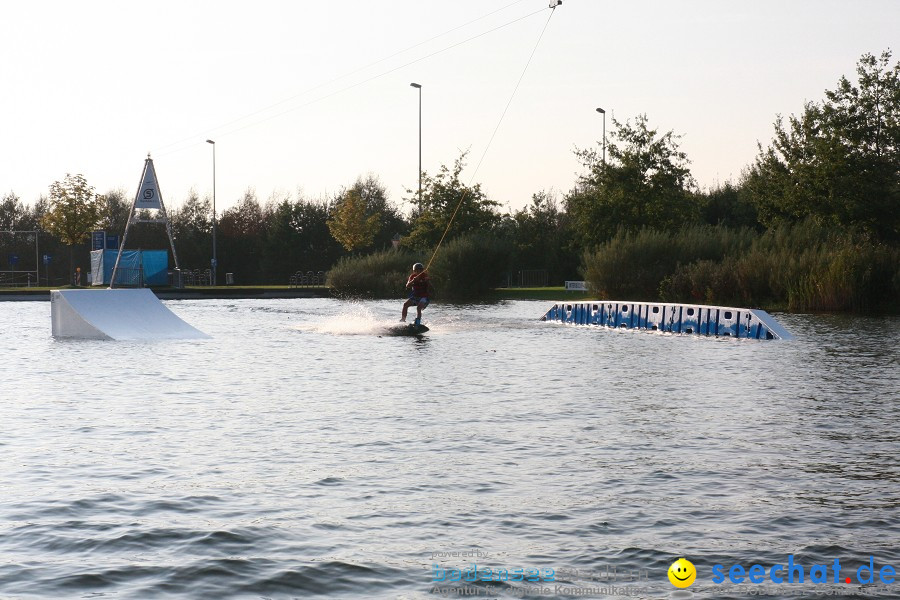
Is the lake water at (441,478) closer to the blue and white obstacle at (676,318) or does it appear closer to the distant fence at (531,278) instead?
the blue and white obstacle at (676,318)

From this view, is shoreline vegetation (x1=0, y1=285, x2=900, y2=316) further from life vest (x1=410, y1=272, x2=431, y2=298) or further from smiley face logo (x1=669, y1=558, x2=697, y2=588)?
smiley face logo (x1=669, y1=558, x2=697, y2=588)

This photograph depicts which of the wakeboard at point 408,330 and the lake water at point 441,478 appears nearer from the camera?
the lake water at point 441,478

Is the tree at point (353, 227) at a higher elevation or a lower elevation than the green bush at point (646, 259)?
higher

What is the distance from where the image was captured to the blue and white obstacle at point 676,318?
26.5m

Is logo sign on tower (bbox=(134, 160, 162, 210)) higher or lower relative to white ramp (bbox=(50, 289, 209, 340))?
higher

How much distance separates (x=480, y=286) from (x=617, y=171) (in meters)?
9.34

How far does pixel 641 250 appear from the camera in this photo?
43656 millimetres

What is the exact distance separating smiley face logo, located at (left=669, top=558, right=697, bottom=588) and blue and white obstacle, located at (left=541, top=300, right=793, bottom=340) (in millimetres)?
19724

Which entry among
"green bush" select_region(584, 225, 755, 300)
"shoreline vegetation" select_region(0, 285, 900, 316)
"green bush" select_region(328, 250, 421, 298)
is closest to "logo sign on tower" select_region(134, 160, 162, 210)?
"shoreline vegetation" select_region(0, 285, 900, 316)

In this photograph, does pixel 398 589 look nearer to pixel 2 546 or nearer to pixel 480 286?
pixel 2 546

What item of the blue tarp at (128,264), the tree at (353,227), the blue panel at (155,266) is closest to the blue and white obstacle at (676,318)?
the blue tarp at (128,264)

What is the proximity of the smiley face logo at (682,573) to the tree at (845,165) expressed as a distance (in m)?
43.9

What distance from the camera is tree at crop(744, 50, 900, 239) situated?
4788cm

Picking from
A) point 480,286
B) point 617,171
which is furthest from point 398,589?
point 617,171
